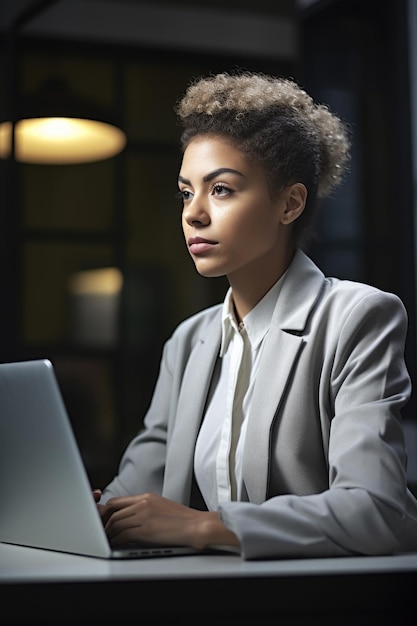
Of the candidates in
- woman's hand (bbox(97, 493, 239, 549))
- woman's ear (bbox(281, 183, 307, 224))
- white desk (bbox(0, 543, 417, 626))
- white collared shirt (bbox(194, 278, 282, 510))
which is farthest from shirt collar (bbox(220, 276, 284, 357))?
white desk (bbox(0, 543, 417, 626))

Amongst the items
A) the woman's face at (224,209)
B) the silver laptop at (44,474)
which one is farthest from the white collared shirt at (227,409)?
the silver laptop at (44,474)

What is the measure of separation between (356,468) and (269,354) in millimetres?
354

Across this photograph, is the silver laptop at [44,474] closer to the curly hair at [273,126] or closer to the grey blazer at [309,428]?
the grey blazer at [309,428]

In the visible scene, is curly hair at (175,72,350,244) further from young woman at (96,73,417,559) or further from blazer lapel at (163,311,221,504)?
blazer lapel at (163,311,221,504)

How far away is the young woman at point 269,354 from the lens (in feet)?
4.47

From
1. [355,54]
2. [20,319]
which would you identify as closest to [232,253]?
[355,54]

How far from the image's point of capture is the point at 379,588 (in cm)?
100

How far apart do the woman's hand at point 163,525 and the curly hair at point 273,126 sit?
2.22 ft

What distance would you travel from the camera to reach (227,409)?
5.53 ft

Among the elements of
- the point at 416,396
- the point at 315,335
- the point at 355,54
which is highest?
the point at 355,54

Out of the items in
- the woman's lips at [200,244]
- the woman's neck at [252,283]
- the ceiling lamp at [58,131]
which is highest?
the ceiling lamp at [58,131]

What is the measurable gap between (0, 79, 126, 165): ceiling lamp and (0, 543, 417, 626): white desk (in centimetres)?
345

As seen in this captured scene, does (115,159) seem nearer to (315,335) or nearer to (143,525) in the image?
(315,335)

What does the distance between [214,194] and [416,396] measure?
6.78 ft
